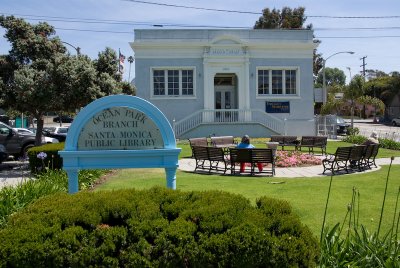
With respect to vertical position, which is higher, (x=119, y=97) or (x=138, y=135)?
(x=119, y=97)

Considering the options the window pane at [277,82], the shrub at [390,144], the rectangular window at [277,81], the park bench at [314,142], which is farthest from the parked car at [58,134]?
the shrub at [390,144]

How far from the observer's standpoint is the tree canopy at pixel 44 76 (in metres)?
15.9

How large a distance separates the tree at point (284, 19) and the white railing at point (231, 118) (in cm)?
2447

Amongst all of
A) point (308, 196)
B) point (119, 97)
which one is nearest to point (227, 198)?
point (119, 97)

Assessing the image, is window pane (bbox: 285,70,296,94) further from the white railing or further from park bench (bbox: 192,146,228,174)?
park bench (bbox: 192,146,228,174)

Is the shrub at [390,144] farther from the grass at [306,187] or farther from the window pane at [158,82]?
the window pane at [158,82]

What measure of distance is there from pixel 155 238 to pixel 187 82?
28443mm

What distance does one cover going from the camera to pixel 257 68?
32219 mm

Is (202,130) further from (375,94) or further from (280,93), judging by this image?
(375,94)

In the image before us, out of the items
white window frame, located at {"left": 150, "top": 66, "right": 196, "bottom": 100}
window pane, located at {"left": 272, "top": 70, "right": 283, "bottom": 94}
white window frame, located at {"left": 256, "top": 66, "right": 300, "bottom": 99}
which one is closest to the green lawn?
white window frame, located at {"left": 150, "top": 66, "right": 196, "bottom": 100}

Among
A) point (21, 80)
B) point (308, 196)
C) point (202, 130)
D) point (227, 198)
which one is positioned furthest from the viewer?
point (202, 130)

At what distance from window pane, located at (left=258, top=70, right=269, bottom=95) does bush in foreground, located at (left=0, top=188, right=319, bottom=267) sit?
28.4 m

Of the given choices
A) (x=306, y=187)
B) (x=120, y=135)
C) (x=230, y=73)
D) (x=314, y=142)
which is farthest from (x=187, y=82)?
(x=120, y=135)

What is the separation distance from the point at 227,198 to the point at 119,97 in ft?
8.88
